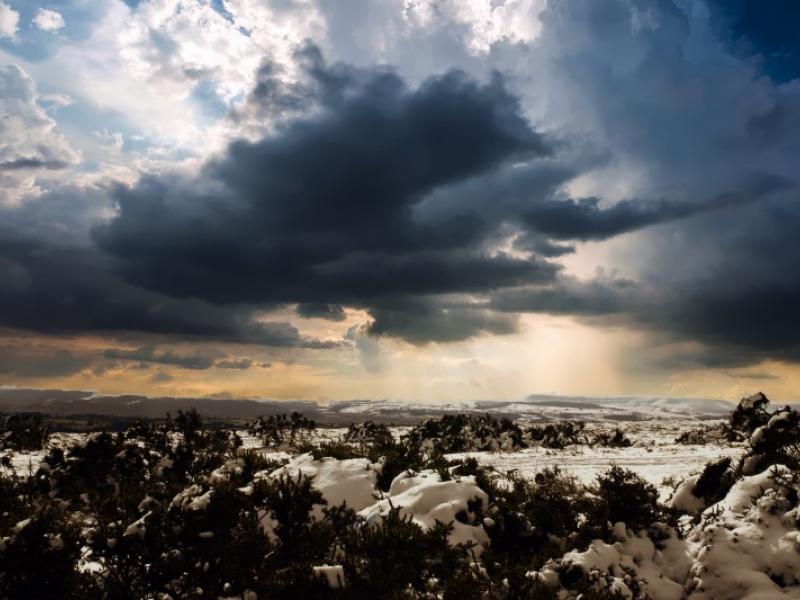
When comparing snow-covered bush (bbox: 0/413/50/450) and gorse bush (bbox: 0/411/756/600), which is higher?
gorse bush (bbox: 0/411/756/600)

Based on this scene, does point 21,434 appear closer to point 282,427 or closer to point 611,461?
point 282,427

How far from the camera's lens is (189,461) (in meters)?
17.0

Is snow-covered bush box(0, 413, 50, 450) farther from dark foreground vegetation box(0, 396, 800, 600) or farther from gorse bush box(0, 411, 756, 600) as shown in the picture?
dark foreground vegetation box(0, 396, 800, 600)

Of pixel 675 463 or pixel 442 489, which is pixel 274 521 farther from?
pixel 675 463

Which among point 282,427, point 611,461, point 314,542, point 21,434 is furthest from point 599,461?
point 21,434

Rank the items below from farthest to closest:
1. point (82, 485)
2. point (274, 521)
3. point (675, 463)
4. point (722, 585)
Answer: point (675, 463), point (82, 485), point (274, 521), point (722, 585)

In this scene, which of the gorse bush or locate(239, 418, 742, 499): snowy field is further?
locate(239, 418, 742, 499): snowy field

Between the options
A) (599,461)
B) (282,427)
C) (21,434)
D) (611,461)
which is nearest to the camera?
(611,461)

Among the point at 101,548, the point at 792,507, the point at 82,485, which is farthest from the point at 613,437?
the point at 101,548

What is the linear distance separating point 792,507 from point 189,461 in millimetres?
15739

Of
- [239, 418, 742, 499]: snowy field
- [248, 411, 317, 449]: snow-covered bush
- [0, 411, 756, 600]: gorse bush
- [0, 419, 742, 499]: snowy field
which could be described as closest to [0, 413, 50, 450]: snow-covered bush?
[0, 419, 742, 499]: snowy field

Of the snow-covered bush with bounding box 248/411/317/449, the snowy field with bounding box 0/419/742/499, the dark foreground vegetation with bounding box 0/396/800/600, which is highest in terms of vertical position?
the dark foreground vegetation with bounding box 0/396/800/600

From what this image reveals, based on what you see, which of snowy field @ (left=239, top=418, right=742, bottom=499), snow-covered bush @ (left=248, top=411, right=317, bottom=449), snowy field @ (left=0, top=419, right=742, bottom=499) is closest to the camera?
snowy field @ (left=239, top=418, right=742, bottom=499)

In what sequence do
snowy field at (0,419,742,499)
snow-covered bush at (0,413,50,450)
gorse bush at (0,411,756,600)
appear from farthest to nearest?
snow-covered bush at (0,413,50,450) < snowy field at (0,419,742,499) < gorse bush at (0,411,756,600)
